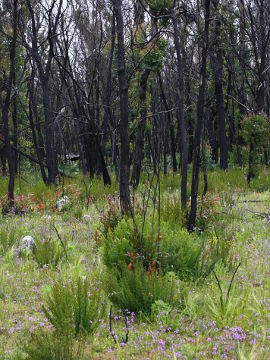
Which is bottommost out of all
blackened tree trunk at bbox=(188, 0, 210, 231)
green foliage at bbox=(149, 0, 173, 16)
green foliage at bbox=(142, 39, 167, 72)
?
blackened tree trunk at bbox=(188, 0, 210, 231)

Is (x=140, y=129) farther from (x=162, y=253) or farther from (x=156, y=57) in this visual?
(x=162, y=253)

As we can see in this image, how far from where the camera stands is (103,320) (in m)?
3.17

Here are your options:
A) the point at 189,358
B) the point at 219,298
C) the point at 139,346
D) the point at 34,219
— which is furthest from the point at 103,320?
the point at 34,219

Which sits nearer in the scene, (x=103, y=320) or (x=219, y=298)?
(x=103, y=320)

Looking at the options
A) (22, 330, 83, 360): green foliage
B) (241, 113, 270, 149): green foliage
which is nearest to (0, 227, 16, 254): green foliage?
(22, 330, 83, 360): green foliage

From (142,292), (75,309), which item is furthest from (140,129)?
(75,309)

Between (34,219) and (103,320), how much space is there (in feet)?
14.4

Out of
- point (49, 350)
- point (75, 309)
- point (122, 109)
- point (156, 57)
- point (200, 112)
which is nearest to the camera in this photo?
point (49, 350)

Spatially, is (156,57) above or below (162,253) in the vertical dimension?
above

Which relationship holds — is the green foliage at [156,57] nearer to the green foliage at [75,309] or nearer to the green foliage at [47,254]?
the green foliage at [47,254]

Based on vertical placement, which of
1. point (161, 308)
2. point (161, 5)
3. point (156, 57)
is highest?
point (161, 5)

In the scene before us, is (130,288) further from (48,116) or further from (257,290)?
(48,116)

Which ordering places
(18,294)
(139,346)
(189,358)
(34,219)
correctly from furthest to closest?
(34,219)
(18,294)
(139,346)
(189,358)

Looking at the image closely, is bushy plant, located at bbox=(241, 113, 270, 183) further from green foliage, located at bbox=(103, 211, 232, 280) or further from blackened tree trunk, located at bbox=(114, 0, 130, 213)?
green foliage, located at bbox=(103, 211, 232, 280)
